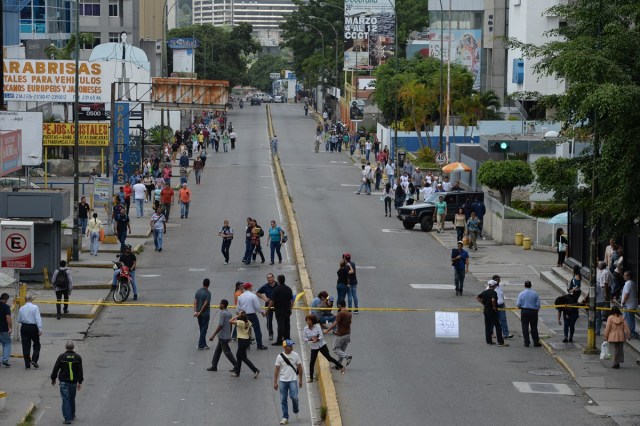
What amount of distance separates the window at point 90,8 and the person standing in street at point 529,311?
301 feet

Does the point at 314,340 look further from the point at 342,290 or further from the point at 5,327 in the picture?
the point at 342,290

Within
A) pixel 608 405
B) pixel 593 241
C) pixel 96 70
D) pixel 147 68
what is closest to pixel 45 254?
pixel 593 241

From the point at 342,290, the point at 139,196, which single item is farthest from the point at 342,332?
the point at 139,196

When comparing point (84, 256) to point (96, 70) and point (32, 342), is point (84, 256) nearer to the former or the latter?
point (32, 342)

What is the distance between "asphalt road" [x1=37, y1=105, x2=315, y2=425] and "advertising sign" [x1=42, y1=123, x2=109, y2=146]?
37.7ft

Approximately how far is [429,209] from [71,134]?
18382 mm

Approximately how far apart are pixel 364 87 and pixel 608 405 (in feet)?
288

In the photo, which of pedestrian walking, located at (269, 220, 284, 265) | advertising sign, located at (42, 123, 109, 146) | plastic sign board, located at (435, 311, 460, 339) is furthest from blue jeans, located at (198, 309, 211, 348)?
advertising sign, located at (42, 123, 109, 146)

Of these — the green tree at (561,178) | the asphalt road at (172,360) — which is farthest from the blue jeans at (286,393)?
the green tree at (561,178)

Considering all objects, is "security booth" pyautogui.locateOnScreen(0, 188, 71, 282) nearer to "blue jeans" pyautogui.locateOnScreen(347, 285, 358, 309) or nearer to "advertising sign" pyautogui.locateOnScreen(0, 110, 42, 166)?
"blue jeans" pyautogui.locateOnScreen(347, 285, 358, 309)

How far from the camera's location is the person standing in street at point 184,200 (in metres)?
47.2

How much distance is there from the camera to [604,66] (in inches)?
893

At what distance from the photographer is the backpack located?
27578 millimetres

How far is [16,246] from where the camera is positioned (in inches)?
1034
